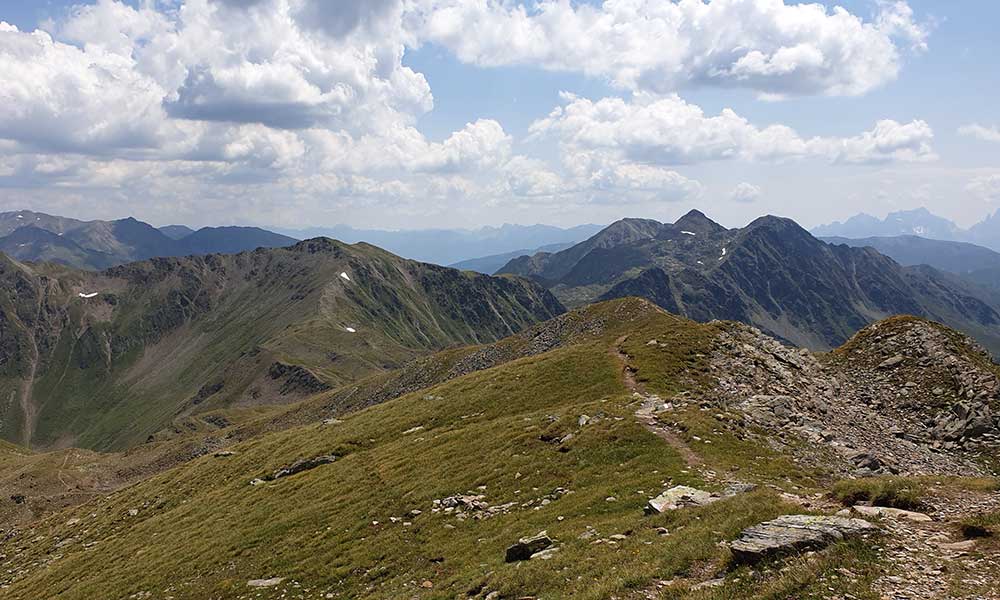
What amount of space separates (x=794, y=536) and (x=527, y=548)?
36.9ft

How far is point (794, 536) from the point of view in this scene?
1819 centimetres

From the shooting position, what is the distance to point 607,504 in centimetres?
2914

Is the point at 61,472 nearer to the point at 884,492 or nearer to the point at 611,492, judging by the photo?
the point at 611,492

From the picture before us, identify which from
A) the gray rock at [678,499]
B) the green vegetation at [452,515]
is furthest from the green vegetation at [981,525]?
the gray rock at [678,499]

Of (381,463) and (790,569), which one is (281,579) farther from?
(790,569)

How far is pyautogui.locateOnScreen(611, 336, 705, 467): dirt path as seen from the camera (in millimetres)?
33812

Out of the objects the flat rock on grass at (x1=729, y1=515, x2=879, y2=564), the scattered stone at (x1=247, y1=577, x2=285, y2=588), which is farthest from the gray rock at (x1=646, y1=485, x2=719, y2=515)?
the scattered stone at (x1=247, y1=577, x2=285, y2=588)

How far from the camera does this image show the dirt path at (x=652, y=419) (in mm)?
33812

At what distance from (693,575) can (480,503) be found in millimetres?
17281

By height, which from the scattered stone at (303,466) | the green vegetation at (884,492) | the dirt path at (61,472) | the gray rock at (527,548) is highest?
the green vegetation at (884,492)

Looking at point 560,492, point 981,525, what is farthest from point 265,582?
point 981,525

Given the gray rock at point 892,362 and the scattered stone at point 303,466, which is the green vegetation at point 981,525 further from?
the scattered stone at point 303,466

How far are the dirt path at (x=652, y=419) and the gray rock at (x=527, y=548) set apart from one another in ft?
38.2

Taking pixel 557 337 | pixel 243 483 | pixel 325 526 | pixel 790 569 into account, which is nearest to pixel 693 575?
pixel 790 569
